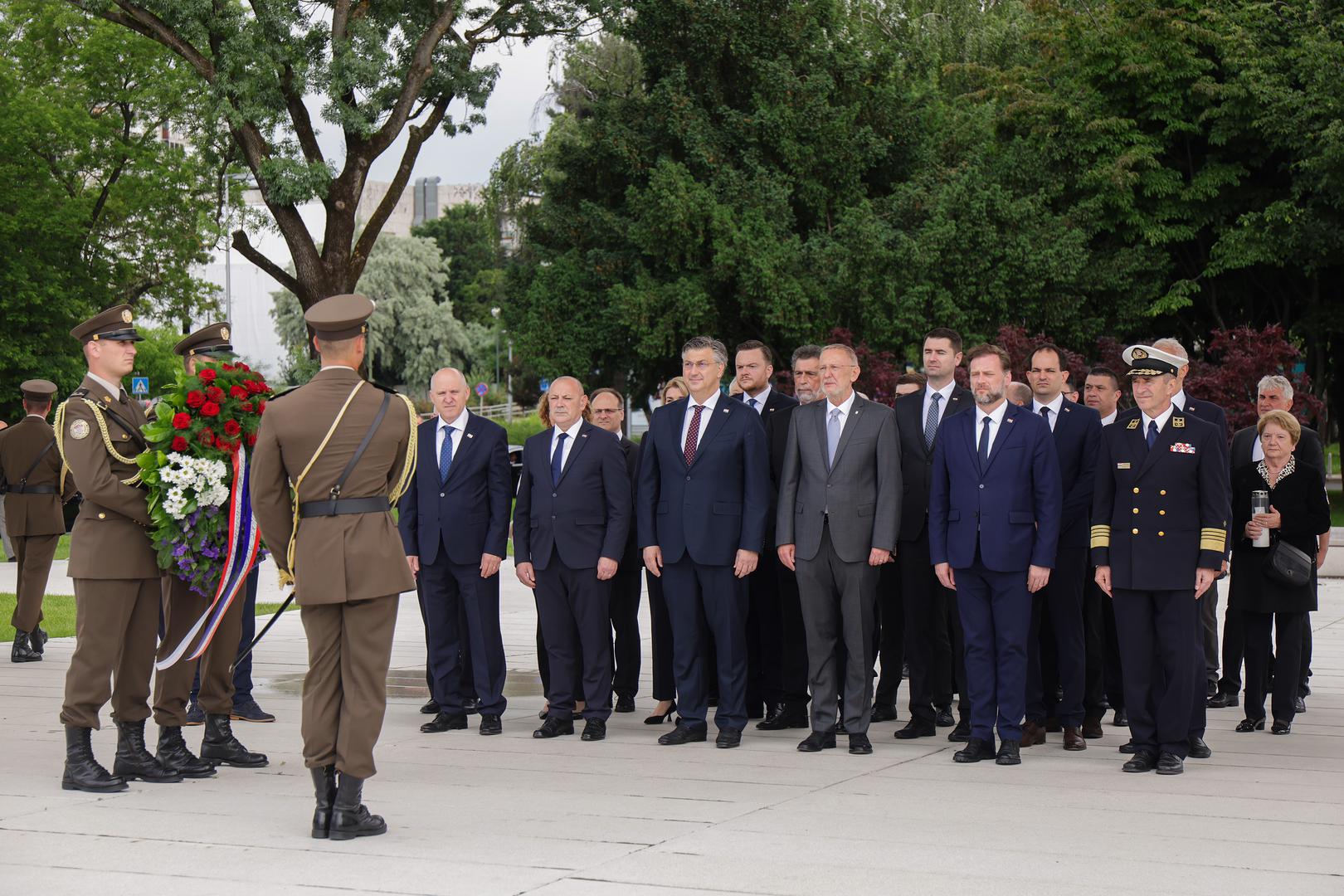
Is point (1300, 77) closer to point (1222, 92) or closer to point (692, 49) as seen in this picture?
point (1222, 92)

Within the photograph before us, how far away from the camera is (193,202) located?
38.2m

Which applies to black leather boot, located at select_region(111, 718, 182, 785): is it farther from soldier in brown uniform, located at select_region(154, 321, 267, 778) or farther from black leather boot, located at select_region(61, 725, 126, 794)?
black leather boot, located at select_region(61, 725, 126, 794)

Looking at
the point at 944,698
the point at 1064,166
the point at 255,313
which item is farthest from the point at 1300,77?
the point at 255,313

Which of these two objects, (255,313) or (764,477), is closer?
(764,477)

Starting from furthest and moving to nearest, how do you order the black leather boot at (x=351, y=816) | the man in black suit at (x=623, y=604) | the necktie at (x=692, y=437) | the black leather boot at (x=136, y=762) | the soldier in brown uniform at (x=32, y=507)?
the soldier in brown uniform at (x=32, y=507)
the man in black suit at (x=623, y=604)
the necktie at (x=692, y=437)
the black leather boot at (x=136, y=762)
the black leather boot at (x=351, y=816)

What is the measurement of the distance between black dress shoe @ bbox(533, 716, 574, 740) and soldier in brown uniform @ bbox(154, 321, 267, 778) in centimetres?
159

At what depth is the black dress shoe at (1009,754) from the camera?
7.83 metres

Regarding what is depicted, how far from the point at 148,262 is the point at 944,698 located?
3360 centimetres

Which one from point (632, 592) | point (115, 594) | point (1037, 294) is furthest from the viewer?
point (1037, 294)

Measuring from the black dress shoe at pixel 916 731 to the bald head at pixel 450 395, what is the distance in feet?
10.4

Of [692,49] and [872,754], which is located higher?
[692,49]

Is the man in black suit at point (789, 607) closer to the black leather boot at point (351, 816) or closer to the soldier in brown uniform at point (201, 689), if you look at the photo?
the soldier in brown uniform at point (201, 689)

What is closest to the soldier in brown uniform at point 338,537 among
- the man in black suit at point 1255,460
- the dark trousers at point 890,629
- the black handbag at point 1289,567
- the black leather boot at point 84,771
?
the black leather boot at point 84,771

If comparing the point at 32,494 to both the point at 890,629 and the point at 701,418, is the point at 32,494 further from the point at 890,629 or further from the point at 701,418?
the point at 890,629
